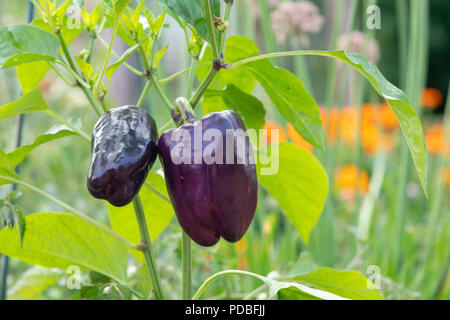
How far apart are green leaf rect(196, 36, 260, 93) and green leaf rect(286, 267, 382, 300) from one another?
0.20 meters

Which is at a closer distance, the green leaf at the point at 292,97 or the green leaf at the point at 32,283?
the green leaf at the point at 292,97

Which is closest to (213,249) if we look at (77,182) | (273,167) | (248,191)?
(273,167)

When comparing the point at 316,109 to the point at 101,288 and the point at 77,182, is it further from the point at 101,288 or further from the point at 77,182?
the point at 77,182

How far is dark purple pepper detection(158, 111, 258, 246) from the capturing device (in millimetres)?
421

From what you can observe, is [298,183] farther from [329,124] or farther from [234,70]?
[329,124]

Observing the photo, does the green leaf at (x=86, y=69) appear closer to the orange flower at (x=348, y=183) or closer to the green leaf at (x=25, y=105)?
the green leaf at (x=25, y=105)

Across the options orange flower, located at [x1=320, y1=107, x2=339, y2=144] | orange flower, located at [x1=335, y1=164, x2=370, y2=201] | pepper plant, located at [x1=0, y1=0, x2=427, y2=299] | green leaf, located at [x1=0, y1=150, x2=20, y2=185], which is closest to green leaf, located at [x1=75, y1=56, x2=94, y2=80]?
pepper plant, located at [x1=0, y1=0, x2=427, y2=299]

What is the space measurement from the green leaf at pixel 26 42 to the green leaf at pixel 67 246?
0.16 m

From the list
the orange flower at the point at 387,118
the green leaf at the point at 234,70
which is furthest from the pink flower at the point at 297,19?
the orange flower at the point at 387,118

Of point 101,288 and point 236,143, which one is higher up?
point 236,143

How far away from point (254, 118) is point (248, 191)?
0.15 meters

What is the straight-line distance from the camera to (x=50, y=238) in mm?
546

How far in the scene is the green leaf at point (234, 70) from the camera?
0.57 metres

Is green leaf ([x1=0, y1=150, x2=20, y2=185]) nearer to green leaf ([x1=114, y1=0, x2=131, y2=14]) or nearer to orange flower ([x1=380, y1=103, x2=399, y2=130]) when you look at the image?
green leaf ([x1=114, y1=0, x2=131, y2=14])
